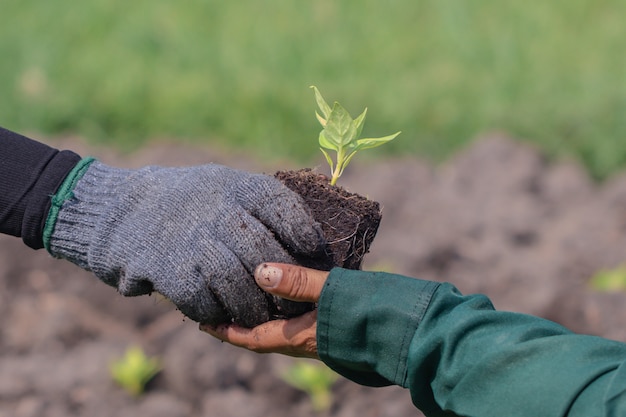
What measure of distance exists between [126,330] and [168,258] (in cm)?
205

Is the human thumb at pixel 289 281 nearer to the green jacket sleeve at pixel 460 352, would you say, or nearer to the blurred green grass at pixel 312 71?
the green jacket sleeve at pixel 460 352

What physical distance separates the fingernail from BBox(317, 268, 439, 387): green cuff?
107 millimetres

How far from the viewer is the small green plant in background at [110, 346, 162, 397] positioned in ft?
11.3

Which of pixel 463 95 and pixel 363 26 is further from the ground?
pixel 363 26

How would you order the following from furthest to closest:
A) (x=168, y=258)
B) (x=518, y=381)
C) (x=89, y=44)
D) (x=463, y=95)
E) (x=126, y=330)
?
1. (x=89, y=44)
2. (x=463, y=95)
3. (x=126, y=330)
4. (x=168, y=258)
5. (x=518, y=381)

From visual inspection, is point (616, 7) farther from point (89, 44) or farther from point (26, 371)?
point (26, 371)

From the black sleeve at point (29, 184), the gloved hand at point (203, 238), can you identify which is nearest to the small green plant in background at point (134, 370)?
the black sleeve at point (29, 184)

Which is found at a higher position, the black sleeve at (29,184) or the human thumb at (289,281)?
the black sleeve at (29,184)

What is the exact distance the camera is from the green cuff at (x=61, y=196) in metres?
2.13

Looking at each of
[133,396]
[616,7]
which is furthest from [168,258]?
[616,7]

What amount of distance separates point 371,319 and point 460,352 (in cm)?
20

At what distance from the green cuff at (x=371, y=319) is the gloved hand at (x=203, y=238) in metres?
0.15

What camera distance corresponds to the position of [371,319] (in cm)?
177

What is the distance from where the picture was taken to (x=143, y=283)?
2.01 metres
